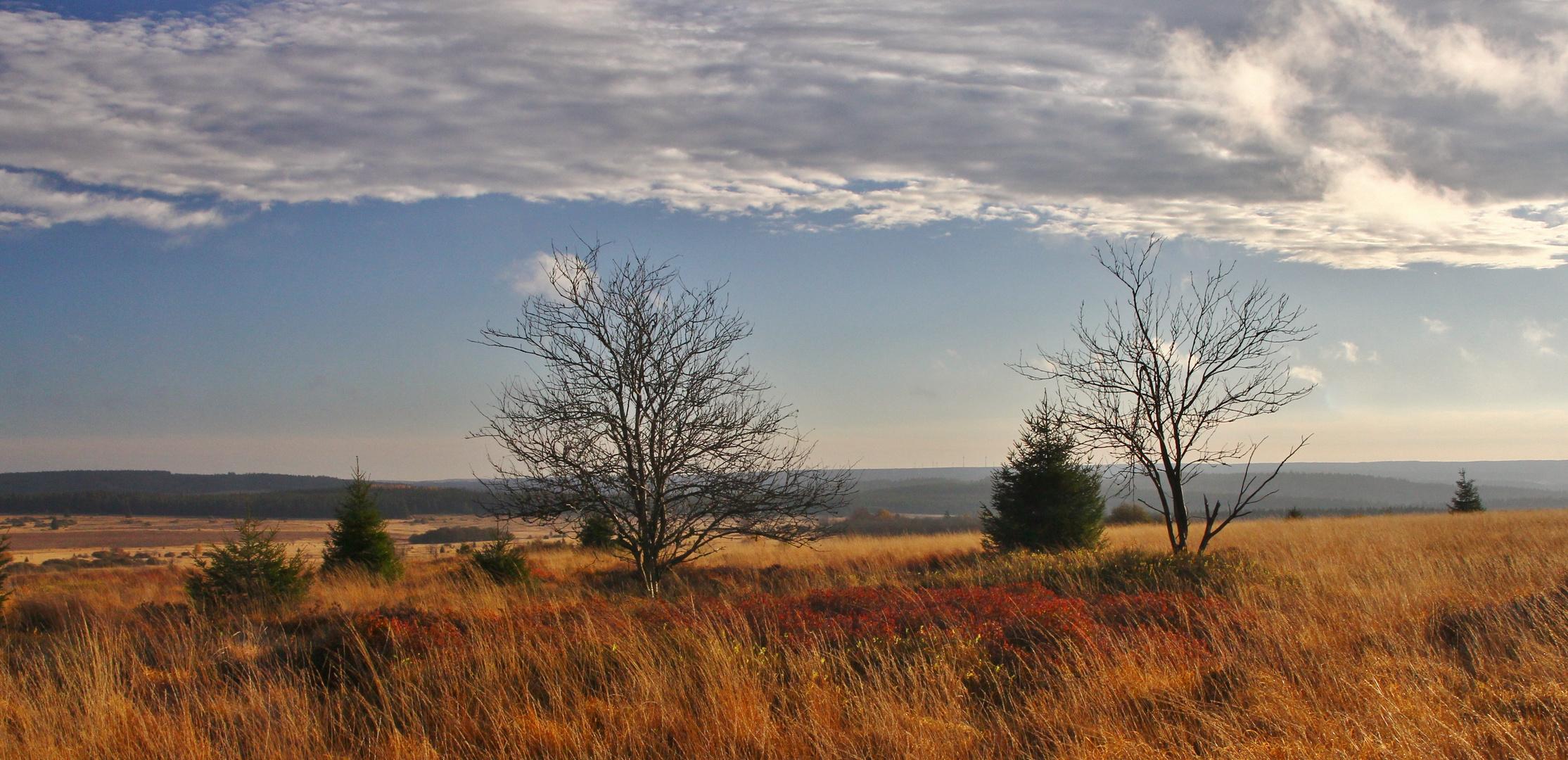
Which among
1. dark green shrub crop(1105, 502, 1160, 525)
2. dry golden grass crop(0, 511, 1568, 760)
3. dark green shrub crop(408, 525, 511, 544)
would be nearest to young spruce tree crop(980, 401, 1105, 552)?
dry golden grass crop(0, 511, 1568, 760)

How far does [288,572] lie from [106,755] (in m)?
11.0

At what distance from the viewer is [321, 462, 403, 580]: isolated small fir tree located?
1702 centimetres

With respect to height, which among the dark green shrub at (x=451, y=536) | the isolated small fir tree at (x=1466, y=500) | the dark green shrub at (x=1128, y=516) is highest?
the isolated small fir tree at (x=1466, y=500)

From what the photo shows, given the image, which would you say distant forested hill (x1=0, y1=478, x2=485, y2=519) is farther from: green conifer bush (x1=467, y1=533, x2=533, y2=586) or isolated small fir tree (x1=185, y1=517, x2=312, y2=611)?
green conifer bush (x1=467, y1=533, x2=533, y2=586)

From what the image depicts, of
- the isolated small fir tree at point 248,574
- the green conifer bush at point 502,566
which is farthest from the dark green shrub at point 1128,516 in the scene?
the isolated small fir tree at point 248,574

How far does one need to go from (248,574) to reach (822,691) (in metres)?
13.6

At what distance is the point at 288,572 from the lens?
566 inches

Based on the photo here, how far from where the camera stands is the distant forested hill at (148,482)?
133 m

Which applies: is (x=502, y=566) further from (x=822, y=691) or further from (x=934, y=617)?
(x=822, y=691)

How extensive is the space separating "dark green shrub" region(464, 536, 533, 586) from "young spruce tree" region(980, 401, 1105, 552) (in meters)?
9.60

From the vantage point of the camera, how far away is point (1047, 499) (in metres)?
16.5

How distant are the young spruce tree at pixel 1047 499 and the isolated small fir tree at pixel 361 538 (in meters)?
13.0

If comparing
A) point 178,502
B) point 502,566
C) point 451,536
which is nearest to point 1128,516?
point 502,566

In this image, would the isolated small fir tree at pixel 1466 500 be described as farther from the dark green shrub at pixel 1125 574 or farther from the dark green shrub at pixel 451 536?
the dark green shrub at pixel 451 536
